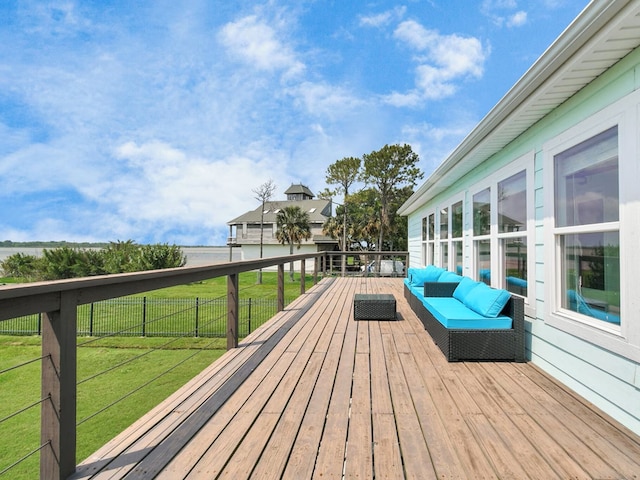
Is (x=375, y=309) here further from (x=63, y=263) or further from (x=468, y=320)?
(x=63, y=263)

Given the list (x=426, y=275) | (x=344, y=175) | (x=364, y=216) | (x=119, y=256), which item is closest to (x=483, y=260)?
(x=426, y=275)

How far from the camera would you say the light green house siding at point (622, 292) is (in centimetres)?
194

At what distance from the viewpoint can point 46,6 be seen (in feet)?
27.7

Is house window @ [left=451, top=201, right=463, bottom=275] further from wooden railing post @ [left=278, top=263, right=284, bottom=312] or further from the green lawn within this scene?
the green lawn

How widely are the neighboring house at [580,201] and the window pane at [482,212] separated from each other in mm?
399

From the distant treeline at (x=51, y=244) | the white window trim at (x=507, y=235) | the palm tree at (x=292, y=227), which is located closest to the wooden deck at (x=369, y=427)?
the white window trim at (x=507, y=235)

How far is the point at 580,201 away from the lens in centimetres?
246

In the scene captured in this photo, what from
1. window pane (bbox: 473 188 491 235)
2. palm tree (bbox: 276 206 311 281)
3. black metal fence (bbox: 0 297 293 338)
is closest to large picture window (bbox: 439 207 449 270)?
window pane (bbox: 473 188 491 235)

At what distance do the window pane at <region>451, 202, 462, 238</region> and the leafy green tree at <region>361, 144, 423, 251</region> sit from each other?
69.2 feet

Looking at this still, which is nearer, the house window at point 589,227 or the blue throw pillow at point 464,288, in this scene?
the house window at point 589,227

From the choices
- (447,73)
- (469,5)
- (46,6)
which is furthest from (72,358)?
(447,73)

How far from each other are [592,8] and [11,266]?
37.6 m

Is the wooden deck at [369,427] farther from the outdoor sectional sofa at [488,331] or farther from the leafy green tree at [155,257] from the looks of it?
the leafy green tree at [155,257]

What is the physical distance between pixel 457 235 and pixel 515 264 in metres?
2.27
